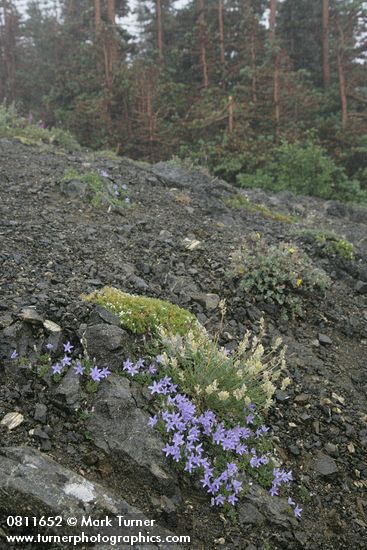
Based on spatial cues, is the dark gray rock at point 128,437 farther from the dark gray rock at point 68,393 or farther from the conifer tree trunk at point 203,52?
the conifer tree trunk at point 203,52

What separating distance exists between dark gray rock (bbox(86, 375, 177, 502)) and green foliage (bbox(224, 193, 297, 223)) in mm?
6804

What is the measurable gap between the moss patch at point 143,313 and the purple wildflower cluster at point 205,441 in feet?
1.63

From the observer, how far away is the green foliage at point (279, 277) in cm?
552

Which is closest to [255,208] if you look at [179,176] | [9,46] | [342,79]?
[179,176]

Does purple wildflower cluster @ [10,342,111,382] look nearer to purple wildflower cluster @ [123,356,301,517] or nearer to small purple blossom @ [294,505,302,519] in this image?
purple wildflower cluster @ [123,356,301,517]

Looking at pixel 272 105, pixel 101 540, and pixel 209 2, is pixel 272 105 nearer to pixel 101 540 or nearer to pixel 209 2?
pixel 209 2

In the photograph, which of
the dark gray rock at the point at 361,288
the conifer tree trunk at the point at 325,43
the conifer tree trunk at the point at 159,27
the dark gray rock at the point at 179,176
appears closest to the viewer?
the dark gray rock at the point at 361,288

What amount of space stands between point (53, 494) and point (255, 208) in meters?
8.30

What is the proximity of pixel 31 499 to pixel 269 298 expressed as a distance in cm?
369

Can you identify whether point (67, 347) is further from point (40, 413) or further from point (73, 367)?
point (40, 413)

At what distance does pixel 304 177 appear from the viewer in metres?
15.1

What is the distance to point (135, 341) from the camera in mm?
3947

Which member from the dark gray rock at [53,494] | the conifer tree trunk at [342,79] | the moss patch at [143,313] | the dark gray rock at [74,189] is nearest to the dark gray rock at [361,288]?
the moss patch at [143,313]

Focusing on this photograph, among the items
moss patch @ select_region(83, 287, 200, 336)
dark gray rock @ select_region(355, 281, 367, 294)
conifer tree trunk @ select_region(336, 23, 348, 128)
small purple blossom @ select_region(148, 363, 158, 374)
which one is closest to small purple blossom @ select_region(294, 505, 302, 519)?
small purple blossom @ select_region(148, 363, 158, 374)
